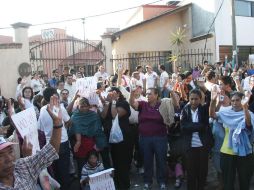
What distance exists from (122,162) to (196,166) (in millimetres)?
1308

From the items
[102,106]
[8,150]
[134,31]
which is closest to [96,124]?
[102,106]

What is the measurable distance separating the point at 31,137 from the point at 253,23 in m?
20.6

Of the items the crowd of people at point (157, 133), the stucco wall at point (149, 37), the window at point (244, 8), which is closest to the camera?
the crowd of people at point (157, 133)

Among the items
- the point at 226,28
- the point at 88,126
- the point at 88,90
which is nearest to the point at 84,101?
the point at 88,90

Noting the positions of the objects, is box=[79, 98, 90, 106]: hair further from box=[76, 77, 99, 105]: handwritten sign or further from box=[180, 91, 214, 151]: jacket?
box=[180, 91, 214, 151]: jacket

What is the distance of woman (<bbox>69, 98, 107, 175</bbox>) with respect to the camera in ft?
19.3

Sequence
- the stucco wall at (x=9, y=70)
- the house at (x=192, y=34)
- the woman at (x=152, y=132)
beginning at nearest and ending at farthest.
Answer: the woman at (x=152, y=132) < the stucco wall at (x=9, y=70) < the house at (x=192, y=34)

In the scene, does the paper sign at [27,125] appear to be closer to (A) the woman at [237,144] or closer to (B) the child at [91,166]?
(B) the child at [91,166]

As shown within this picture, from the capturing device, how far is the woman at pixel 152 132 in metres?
Answer: 6.00

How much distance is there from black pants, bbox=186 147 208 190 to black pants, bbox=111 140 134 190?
1.15 metres

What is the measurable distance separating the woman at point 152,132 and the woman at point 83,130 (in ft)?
2.28

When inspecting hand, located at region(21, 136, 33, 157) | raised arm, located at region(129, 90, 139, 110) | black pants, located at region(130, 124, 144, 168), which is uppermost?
raised arm, located at region(129, 90, 139, 110)

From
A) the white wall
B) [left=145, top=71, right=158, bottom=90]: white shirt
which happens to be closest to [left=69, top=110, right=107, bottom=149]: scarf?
[left=145, top=71, right=158, bottom=90]: white shirt

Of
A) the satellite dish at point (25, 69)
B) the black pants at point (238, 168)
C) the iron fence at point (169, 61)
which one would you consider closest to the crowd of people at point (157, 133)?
the black pants at point (238, 168)
